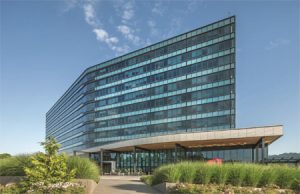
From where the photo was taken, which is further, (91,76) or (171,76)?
(91,76)

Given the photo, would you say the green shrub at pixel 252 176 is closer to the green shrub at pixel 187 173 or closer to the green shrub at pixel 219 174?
the green shrub at pixel 219 174

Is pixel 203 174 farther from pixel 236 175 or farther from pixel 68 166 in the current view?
pixel 68 166

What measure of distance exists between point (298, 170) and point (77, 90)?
92.1 m

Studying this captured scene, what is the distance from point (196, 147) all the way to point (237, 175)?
131ft

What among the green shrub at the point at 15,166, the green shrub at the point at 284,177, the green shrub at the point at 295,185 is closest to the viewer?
the green shrub at the point at 295,185

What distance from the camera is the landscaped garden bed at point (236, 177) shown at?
19.3 metres

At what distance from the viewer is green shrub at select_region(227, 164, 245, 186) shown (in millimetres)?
19688

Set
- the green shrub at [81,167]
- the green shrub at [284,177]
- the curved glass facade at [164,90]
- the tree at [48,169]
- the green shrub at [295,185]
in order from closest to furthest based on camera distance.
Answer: the tree at [48,169], the green shrub at [295,185], the green shrub at [284,177], the green shrub at [81,167], the curved glass facade at [164,90]

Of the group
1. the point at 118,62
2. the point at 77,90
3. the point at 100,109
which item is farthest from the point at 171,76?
the point at 77,90

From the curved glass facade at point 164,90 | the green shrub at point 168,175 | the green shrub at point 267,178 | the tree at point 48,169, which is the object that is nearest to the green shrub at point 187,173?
the green shrub at point 168,175

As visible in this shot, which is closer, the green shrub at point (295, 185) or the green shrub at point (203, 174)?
the green shrub at point (295, 185)

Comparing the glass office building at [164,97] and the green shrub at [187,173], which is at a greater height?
the glass office building at [164,97]

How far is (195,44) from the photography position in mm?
70500

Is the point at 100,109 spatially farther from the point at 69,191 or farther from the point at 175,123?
the point at 69,191
